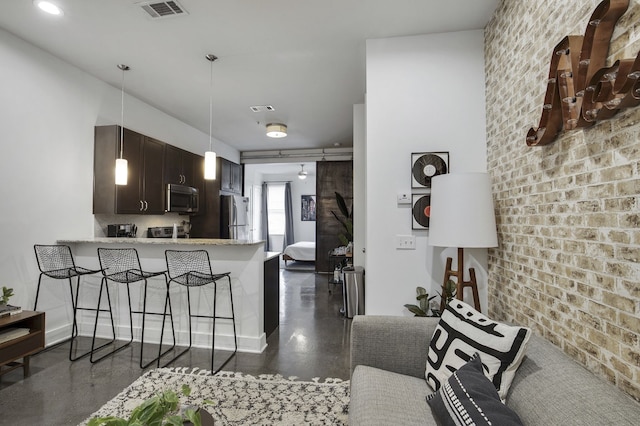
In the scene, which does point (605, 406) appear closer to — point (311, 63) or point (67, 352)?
point (311, 63)

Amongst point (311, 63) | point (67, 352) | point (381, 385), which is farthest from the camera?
point (311, 63)

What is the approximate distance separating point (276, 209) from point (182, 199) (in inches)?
216

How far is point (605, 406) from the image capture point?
1.04 meters

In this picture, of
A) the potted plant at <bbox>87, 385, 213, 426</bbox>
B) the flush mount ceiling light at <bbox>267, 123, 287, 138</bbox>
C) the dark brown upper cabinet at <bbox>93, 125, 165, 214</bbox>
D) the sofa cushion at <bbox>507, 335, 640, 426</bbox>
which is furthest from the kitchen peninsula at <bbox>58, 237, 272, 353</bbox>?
the flush mount ceiling light at <bbox>267, 123, 287, 138</bbox>

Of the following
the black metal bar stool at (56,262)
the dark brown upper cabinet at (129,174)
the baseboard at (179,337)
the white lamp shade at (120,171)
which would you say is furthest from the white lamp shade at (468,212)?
the dark brown upper cabinet at (129,174)

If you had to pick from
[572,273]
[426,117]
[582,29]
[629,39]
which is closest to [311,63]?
[426,117]

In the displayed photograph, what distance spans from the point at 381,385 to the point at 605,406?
2.96 feet

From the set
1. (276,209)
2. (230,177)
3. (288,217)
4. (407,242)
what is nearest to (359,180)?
(407,242)

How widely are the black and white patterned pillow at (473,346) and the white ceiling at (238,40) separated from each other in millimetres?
2280

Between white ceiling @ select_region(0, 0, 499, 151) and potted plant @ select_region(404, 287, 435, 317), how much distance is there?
88.7 inches

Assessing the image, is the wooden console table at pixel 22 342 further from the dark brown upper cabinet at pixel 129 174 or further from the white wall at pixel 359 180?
the white wall at pixel 359 180

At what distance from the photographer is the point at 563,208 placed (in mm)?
1609

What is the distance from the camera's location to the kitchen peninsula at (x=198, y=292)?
318 cm

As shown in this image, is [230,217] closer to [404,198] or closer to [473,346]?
[404,198]
